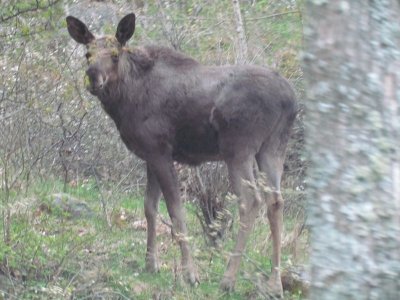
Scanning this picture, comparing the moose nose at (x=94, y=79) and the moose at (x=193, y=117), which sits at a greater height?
the moose nose at (x=94, y=79)

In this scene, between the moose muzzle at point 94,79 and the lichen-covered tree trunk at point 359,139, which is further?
the moose muzzle at point 94,79

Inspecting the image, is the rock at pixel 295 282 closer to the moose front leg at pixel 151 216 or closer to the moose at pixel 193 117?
the moose at pixel 193 117

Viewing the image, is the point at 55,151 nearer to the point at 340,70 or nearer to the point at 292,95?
the point at 292,95

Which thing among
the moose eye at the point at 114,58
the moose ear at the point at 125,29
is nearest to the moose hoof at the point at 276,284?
the moose eye at the point at 114,58

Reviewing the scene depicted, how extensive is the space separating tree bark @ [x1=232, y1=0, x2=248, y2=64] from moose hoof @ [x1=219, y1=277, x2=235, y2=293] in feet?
13.5

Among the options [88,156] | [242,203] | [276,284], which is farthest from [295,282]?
[88,156]

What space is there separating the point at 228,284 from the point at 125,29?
2.77m

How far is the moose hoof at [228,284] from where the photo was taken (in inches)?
385

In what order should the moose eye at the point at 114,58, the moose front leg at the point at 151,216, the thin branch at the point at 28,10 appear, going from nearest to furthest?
the thin branch at the point at 28,10 < the moose eye at the point at 114,58 < the moose front leg at the point at 151,216

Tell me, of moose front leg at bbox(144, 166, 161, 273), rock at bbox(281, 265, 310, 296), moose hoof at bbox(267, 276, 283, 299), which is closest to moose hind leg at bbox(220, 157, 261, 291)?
moose hoof at bbox(267, 276, 283, 299)

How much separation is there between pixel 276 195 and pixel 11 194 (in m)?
2.92

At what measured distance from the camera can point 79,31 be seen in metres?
10.3

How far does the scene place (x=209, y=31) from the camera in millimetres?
15125

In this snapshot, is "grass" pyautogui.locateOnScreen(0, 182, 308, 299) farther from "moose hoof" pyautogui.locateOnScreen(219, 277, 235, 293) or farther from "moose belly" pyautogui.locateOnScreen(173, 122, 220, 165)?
"moose belly" pyautogui.locateOnScreen(173, 122, 220, 165)
